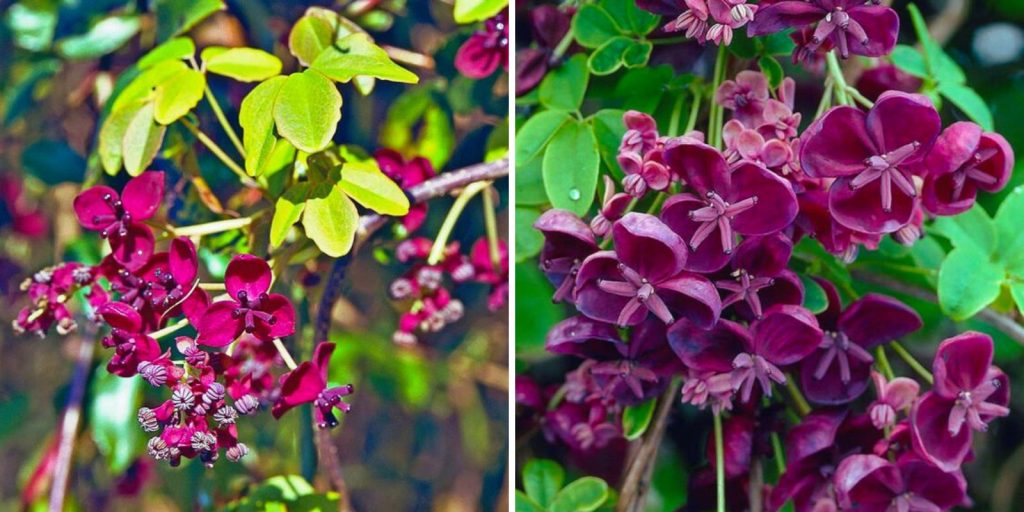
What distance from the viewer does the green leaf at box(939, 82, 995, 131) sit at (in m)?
0.68

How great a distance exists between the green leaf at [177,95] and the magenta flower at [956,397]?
0.45m

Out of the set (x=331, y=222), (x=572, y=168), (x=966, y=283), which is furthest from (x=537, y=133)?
(x=966, y=283)

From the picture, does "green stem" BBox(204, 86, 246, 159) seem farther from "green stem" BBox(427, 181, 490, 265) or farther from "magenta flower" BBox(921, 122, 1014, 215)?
"magenta flower" BBox(921, 122, 1014, 215)

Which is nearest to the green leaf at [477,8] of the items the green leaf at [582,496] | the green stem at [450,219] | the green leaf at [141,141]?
the green stem at [450,219]

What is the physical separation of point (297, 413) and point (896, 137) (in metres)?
0.42

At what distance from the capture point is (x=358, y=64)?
22.1 inches

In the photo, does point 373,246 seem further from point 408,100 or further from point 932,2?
point 932,2

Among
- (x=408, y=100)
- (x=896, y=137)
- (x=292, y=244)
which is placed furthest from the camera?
(x=408, y=100)

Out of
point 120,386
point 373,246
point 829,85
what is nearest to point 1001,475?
point 829,85

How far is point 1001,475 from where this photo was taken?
69 cm

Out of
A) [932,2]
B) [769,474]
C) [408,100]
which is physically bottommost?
[769,474]

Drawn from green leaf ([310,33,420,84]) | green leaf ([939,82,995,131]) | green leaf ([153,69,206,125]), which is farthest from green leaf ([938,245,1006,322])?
green leaf ([153,69,206,125])

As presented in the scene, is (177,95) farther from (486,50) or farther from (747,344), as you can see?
(747,344)

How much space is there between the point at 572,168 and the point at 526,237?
0.06 m
